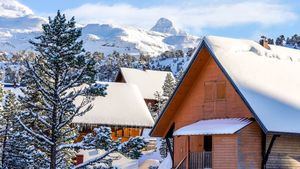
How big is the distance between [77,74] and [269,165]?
32.0 feet

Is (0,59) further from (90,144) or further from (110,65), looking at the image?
(90,144)

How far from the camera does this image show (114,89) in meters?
51.5

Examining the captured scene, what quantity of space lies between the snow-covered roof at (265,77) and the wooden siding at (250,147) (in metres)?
1.18

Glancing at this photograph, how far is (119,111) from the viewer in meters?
46.9

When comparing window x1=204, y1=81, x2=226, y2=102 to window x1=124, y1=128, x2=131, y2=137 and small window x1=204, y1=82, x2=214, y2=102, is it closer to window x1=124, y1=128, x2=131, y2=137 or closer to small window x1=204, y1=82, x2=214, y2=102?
small window x1=204, y1=82, x2=214, y2=102

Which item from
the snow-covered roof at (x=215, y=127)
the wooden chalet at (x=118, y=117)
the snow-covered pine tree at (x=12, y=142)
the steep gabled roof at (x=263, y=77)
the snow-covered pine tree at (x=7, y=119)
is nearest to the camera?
the snow-covered pine tree at (x=12, y=142)

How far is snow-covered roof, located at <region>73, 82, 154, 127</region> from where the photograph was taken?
148 ft

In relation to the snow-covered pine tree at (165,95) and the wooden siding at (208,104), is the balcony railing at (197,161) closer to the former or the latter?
the wooden siding at (208,104)

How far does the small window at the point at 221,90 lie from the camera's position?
27.2m

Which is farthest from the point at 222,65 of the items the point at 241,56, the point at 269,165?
the point at 269,165

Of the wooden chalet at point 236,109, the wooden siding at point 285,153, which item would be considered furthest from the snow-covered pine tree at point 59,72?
the wooden siding at point 285,153

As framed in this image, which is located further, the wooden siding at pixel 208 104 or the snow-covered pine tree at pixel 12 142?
the wooden siding at pixel 208 104

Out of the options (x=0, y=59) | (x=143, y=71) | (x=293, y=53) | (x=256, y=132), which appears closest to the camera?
(x=256, y=132)

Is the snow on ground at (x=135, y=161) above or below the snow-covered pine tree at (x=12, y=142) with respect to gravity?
below
